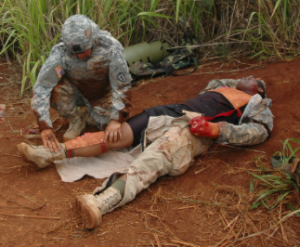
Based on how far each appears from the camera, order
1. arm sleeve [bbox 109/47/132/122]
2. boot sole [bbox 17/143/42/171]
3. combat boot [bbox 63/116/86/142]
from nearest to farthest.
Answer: boot sole [bbox 17/143/42/171]
arm sleeve [bbox 109/47/132/122]
combat boot [bbox 63/116/86/142]

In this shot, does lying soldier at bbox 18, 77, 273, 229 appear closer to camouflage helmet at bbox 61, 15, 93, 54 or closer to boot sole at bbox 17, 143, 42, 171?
boot sole at bbox 17, 143, 42, 171

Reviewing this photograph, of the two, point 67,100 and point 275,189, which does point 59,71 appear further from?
point 275,189

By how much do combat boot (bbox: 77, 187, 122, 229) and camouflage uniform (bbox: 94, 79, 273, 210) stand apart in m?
0.06

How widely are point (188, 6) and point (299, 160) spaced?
265cm

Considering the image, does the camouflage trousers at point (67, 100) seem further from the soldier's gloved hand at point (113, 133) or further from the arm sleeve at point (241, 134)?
the arm sleeve at point (241, 134)

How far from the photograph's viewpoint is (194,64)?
4023 millimetres

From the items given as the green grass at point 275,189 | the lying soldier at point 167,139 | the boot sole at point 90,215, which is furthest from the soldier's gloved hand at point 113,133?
the green grass at point 275,189

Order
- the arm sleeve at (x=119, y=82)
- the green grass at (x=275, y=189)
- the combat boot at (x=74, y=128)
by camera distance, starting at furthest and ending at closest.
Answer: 1. the combat boot at (x=74, y=128)
2. the arm sleeve at (x=119, y=82)
3. the green grass at (x=275, y=189)

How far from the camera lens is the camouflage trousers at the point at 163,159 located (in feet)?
6.64

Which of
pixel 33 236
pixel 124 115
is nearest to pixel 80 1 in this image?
pixel 124 115

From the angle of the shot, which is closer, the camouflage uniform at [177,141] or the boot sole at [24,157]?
the camouflage uniform at [177,141]

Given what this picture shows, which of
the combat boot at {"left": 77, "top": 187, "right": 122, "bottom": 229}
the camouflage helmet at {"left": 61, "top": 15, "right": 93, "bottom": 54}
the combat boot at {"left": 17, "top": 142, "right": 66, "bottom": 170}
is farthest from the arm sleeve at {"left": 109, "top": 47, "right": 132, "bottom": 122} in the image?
the combat boot at {"left": 77, "top": 187, "right": 122, "bottom": 229}

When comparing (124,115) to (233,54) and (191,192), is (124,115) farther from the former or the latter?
(233,54)

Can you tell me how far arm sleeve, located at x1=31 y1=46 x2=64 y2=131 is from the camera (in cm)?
227
